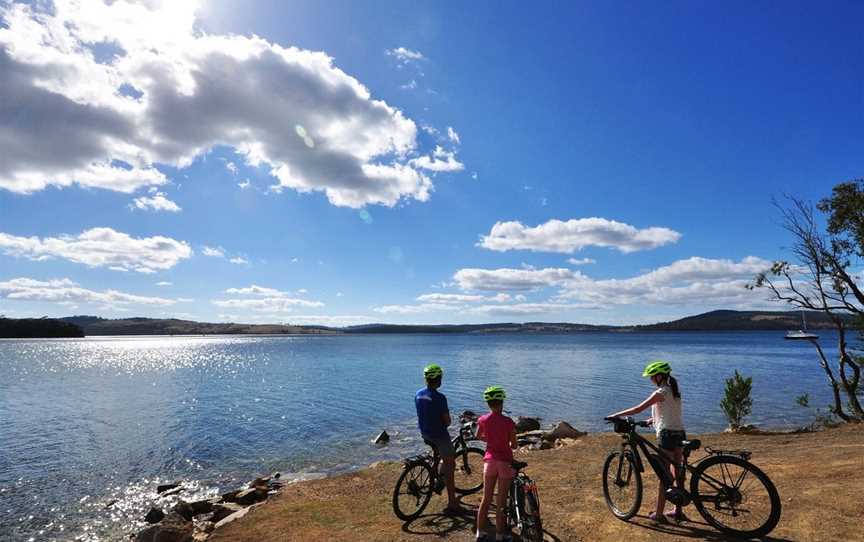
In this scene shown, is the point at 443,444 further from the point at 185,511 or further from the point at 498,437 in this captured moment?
the point at 185,511

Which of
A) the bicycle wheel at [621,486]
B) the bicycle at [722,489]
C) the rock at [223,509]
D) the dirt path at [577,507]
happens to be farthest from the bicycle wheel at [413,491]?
the rock at [223,509]

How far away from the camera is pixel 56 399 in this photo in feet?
151

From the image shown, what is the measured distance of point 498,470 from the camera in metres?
7.84

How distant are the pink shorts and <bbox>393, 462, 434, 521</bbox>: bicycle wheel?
9.58 feet

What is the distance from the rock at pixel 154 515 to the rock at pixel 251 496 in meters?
2.35

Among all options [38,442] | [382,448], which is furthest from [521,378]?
[38,442]

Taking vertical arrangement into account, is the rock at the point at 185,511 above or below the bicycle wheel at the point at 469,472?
below

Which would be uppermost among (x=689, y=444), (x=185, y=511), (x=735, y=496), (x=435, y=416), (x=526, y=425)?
(x=435, y=416)

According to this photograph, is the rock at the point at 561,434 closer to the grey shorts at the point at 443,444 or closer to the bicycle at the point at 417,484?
the bicycle at the point at 417,484

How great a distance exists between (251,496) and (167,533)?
15.0 ft

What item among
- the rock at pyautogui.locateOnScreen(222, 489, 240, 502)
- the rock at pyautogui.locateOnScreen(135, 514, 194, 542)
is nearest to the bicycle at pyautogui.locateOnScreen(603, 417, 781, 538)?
the rock at pyautogui.locateOnScreen(135, 514, 194, 542)

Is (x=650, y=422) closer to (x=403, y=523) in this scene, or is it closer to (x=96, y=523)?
(x=403, y=523)

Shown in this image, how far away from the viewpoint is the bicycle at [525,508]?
7492mm

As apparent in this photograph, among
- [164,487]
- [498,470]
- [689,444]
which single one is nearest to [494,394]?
[498,470]
